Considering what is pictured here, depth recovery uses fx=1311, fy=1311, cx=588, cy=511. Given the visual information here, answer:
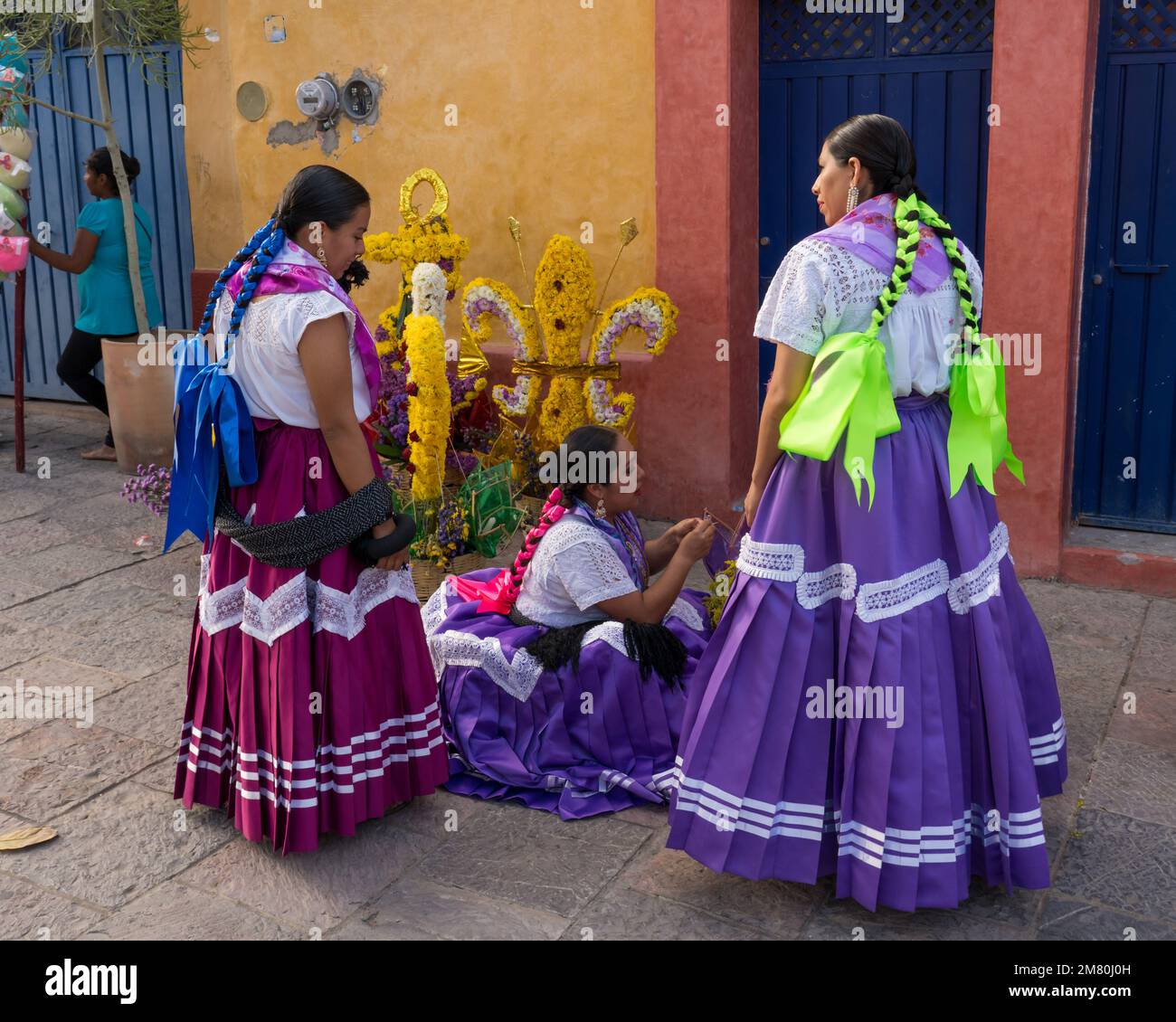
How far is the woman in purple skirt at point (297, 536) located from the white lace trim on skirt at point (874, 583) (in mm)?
1024

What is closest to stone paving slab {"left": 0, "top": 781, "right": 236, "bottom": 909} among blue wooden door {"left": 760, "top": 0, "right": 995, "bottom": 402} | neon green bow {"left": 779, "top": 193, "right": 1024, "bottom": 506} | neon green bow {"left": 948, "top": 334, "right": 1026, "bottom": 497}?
neon green bow {"left": 779, "top": 193, "right": 1024, "bottom": 506}

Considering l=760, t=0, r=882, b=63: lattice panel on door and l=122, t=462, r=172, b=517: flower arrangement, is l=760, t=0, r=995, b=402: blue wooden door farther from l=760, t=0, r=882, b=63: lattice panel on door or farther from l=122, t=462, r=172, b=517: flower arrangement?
l=122, t=462, r=172, b=517: flower arrangement

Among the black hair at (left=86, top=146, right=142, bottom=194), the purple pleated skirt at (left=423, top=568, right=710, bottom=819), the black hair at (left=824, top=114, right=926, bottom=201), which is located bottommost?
the purple pleated skirt at (left=423, top=568, right=710, bottom=819)

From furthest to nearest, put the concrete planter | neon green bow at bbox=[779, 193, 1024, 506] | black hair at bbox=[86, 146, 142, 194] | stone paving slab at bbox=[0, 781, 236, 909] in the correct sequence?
black hair at bbox=[86, 146, 142, 194] → the concrete planter → stone paving slab at bbox=[0, 781, 236, 909] → neon green bow at bbox=[779, 193, 1024, 506]

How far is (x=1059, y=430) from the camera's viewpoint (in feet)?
17.8

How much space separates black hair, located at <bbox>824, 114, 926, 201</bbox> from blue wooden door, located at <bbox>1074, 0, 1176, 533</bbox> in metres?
2.61

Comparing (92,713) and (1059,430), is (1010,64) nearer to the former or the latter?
(1059,430)

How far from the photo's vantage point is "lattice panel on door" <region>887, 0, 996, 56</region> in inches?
218

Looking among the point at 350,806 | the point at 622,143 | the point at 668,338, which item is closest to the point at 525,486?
the point at 668,338

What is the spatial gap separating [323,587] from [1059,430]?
3.31m

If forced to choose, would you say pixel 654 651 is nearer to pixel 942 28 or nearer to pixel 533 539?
pixel 533 539

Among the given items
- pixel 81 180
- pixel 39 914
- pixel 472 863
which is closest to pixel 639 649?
pixel 472 863

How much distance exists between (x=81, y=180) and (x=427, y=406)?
4.96 m

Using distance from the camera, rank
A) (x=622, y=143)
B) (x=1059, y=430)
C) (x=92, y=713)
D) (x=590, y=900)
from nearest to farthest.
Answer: (x=590, y=900) < (x=92, y=713) < (x=1059, y=430) < (x=622, y=143)
